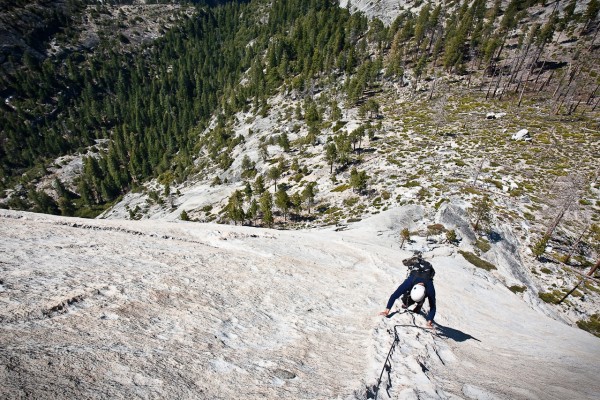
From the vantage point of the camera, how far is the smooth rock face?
5242 millimetres

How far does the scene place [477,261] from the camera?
33.0 meters

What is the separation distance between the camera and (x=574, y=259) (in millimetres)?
39031

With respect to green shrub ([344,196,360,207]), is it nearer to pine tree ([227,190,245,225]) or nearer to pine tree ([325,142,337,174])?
pine tree ([325,142,337,174])

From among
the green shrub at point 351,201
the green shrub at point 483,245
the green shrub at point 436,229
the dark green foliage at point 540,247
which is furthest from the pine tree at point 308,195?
the dark green foliage at point 540,247

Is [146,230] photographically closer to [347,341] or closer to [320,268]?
[320,268]

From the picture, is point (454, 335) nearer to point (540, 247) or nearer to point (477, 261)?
point (477, 261)

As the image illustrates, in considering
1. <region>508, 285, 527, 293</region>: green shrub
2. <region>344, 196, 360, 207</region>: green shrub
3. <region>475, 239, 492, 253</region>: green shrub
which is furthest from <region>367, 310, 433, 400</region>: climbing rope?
<region>344, 196, 360, 207</region>: green shrub

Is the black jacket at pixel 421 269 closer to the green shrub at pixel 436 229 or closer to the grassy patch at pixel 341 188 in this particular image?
the green shrub at pixel 436 229

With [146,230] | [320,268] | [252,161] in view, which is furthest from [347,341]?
[252,161]

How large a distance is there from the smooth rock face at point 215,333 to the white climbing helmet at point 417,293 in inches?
38.0

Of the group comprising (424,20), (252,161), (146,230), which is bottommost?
(252,161)

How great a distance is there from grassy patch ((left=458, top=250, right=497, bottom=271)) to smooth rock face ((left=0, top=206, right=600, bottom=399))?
706 inches

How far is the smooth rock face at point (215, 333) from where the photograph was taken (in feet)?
17.2

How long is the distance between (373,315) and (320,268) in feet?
20.1
